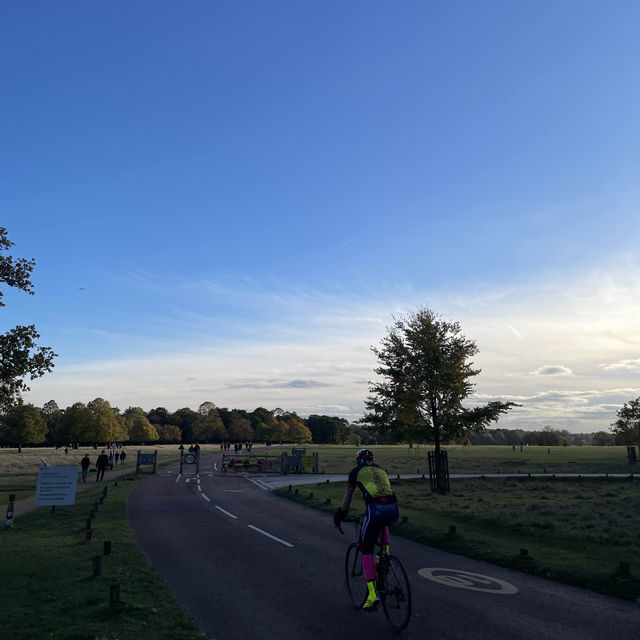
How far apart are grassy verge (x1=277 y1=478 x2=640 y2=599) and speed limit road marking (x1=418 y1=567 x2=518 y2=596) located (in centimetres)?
127

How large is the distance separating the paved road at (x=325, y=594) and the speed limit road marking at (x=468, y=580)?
20 millimetres

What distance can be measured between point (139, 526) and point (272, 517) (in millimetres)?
4660

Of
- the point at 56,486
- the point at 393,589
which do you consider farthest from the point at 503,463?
the point at 393,589

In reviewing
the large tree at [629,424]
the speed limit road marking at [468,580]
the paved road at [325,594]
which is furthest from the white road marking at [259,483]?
the large tree at [629,424]

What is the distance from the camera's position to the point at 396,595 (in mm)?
6629

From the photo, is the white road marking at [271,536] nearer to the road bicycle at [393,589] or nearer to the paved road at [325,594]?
the paved road at [325,594]

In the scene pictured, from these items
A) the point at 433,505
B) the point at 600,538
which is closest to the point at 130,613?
the point at 600,538

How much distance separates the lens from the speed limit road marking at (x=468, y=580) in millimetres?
8785

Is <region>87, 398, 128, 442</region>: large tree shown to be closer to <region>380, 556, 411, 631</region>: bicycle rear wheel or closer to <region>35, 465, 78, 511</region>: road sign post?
<region>35, 465, 78, 511</region>: road sign post

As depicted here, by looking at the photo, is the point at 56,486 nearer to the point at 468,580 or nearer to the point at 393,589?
the point at 468,580

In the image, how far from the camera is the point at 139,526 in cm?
1550

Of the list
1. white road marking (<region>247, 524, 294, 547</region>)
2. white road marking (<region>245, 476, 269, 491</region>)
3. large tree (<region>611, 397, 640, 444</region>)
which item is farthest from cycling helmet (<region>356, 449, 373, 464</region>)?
large tree (<region>611, 397, 640, 444</region>)

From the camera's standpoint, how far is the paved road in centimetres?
684

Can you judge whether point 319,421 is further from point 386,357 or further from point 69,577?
point 69,577
